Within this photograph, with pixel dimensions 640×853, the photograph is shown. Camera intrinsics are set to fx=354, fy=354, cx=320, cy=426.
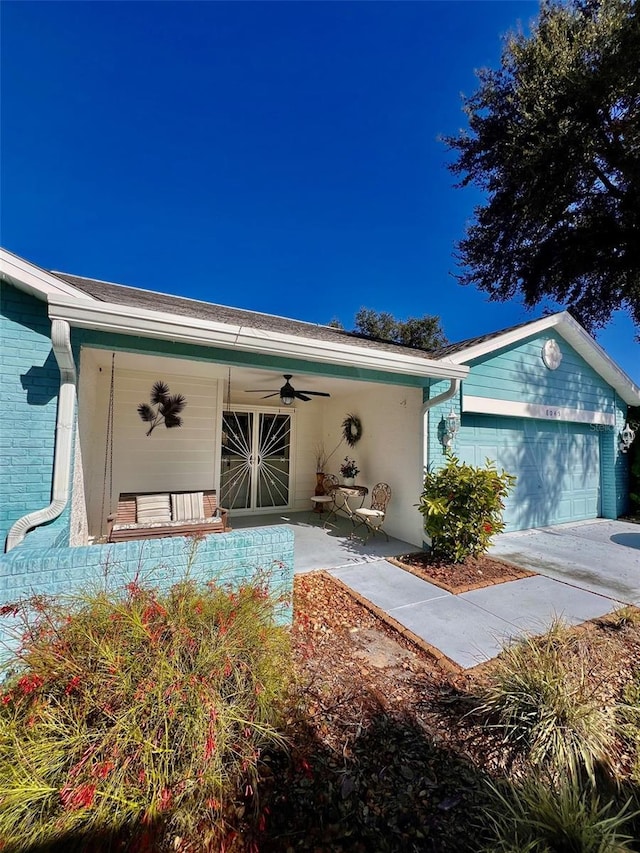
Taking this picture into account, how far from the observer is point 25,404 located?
364 cm

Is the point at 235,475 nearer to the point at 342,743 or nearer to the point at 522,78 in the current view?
the point at 342,743

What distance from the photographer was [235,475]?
28.5 ft

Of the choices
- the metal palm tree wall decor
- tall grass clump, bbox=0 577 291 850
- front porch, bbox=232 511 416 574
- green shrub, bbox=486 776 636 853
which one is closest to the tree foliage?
front porch, bbox=232 511 416 574

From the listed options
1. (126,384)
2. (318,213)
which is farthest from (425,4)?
(126,384)

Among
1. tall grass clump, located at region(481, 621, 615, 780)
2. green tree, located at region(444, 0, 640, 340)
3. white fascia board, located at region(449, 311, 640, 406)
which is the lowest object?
tall grass clump, located at region(481, 621, 615, 780)

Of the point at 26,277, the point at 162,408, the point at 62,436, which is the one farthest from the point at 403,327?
the point at 62,436

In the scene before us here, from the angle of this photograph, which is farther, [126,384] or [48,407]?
[126,384]

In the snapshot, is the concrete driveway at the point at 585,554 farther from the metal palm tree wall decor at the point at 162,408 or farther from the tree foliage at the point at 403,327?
the tree foliage at the point at 403,327

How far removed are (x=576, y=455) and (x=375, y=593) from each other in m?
7.71

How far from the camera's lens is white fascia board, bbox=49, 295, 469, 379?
3.53 meters

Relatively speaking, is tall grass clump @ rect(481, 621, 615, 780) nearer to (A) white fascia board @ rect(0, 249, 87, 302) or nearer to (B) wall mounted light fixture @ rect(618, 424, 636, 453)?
(A) white fascia board @ rect(0, 249, 87, 302)

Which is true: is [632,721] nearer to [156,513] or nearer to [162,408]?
[156,513]

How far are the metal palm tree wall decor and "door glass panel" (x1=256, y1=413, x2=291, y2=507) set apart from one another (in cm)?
220

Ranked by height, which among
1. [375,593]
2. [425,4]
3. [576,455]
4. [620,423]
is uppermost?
[425,4]
